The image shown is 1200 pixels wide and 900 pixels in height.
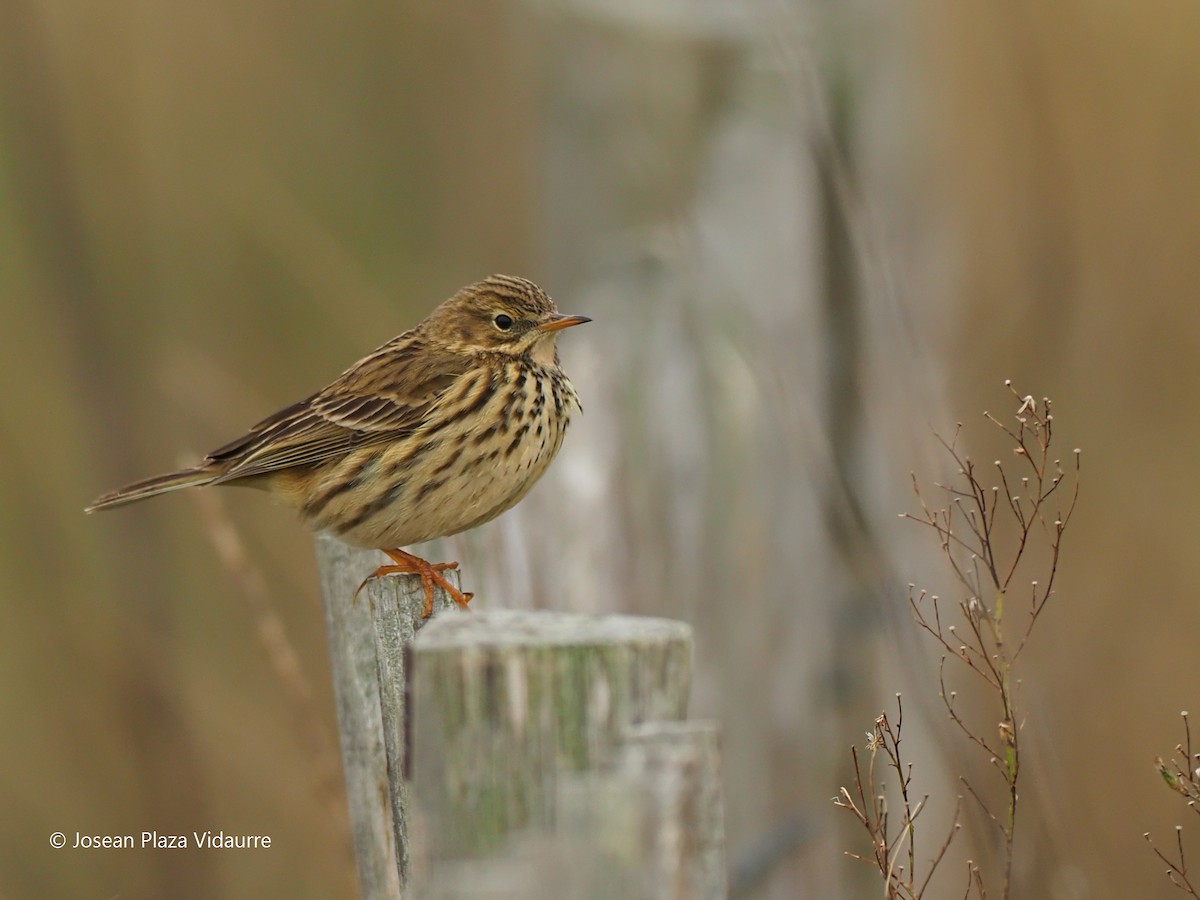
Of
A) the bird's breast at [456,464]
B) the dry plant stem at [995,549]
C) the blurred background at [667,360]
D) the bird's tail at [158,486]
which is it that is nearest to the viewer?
the dry plant stem at [995,549]

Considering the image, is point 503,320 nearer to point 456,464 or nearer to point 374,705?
point 456,464

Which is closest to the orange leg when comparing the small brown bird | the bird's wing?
the small brown bird

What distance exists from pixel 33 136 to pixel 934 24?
432 cm

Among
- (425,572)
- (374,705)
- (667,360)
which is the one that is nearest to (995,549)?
(667,360)

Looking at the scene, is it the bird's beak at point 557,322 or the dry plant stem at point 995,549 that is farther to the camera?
the bird's beak at point 557,322

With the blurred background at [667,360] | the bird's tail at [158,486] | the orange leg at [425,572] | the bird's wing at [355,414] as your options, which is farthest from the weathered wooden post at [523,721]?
the bird's tail at [158,486]

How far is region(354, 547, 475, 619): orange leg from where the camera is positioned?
4113 millimetres

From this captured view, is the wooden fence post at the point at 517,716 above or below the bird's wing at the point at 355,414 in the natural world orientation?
below

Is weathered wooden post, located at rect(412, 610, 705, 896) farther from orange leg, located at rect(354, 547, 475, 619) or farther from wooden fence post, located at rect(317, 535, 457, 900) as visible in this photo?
orange leg, located at rect(354, 547, 475, 619)

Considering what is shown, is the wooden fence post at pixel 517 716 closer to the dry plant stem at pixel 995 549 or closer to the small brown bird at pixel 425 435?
the dry plant stem at pixel 995 549

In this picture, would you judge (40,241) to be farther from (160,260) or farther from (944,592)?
(944,592)

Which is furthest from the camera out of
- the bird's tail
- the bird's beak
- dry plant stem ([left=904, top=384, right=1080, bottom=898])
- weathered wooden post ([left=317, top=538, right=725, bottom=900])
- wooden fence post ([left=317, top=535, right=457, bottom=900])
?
the bird's tail

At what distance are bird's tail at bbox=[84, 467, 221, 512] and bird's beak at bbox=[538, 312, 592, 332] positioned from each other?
4.12 ft

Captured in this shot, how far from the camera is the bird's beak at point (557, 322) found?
4.90 m
